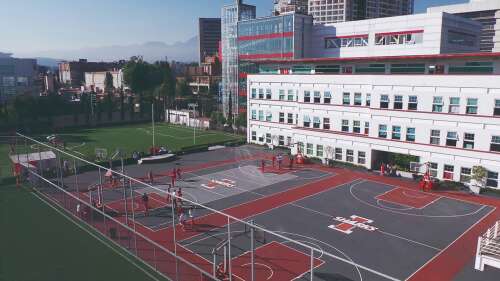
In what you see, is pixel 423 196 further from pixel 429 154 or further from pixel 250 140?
pixel 250 140

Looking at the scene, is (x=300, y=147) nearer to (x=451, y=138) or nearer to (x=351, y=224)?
(x=451, y=138)

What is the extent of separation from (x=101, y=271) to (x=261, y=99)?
45326 mm

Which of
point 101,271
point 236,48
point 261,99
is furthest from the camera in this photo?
point 236,48

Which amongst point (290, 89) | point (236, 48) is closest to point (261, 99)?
point (290, 89)

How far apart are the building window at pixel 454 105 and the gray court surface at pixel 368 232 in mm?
10076

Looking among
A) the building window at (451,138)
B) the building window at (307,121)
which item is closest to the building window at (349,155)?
the building window at (307,121)

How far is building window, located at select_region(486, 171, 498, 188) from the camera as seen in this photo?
39.9 metres

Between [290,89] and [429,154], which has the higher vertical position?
[290,89]

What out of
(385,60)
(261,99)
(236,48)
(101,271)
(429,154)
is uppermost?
(236,48)

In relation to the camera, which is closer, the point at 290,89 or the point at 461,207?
the point at 461,207

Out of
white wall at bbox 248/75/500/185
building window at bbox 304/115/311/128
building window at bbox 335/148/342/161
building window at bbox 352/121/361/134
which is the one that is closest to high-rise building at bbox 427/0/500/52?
A: white wall at bbox 248/75/500/185

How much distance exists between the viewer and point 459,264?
25.2 metres

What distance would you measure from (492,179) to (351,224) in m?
19.0

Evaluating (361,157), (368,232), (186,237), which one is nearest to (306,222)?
(368,232)
